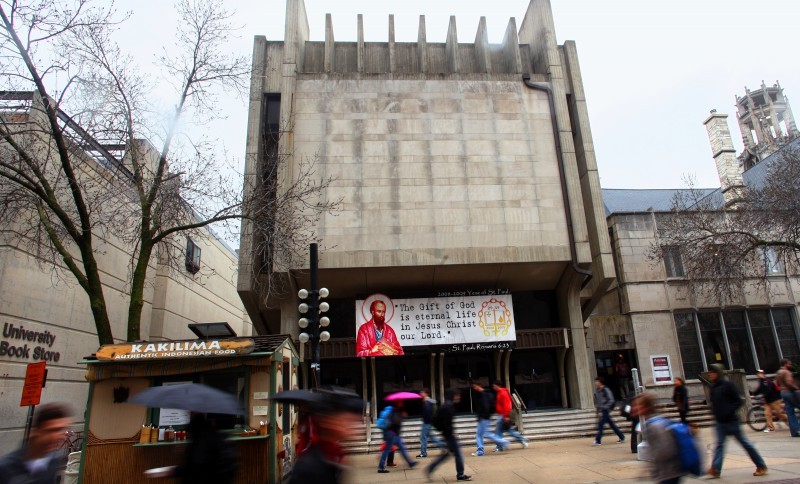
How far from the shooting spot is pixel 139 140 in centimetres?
1600

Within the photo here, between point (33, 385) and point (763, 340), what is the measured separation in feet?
92.5

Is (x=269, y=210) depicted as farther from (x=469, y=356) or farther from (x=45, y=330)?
(x=469, y=356)

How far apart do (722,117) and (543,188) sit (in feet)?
61.3

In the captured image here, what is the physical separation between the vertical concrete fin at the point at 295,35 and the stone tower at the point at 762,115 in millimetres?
60396

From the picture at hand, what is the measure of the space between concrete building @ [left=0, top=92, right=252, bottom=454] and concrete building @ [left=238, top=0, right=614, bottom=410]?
5.30 m

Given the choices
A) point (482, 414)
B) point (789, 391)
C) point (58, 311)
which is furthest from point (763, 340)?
point (58, 311)

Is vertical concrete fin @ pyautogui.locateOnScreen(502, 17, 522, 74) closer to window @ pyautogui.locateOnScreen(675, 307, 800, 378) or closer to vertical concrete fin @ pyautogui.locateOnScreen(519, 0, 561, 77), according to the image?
vertical concrete fin @ pyautogui.locateOnScreen(519, 0, 561, 77)

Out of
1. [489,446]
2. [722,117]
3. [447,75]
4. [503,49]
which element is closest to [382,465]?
[489,446]

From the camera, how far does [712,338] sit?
23.6 m

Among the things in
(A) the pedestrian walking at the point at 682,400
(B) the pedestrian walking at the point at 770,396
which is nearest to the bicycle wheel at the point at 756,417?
(B) the pedestrian walking at the point at 770,396

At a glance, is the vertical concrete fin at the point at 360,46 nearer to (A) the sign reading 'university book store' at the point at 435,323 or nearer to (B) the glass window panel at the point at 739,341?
(A) the sign reading 'university book store' at the point at 435,323

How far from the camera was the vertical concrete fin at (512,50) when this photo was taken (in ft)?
76.7

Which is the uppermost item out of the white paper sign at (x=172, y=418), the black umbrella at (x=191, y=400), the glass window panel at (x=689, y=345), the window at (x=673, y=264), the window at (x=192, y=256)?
the window at (x=192, y=256)

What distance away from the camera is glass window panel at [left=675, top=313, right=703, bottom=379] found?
75.7ft
